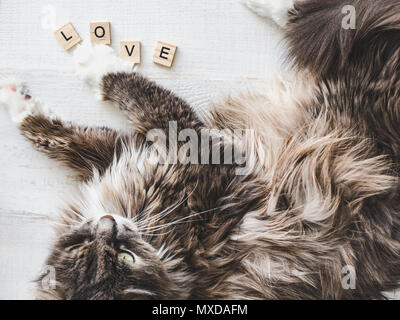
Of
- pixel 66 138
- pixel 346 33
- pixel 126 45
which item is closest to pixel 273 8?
pixel 346 33

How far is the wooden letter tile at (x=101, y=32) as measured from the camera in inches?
42.1

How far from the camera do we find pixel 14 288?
109 cm

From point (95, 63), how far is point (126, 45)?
11 centimetres

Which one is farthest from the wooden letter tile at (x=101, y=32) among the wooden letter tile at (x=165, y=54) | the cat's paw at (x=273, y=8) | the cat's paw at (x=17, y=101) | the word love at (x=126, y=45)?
the cat's paw at (x=273, y=8)

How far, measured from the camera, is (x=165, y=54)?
1.07 metres

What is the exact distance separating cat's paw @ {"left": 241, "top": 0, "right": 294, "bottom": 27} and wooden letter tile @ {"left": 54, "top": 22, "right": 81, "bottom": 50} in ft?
1.76

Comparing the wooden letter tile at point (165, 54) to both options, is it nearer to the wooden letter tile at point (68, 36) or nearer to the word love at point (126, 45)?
the word love at point (126, 45)

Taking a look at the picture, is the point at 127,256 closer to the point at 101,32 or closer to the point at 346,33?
the point at 101,32

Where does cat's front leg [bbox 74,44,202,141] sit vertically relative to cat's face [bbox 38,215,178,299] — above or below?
above

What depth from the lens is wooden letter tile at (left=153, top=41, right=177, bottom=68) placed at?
1069mm

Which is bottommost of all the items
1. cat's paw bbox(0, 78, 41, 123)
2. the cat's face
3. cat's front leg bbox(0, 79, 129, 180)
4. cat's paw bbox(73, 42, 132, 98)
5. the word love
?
the cat's face

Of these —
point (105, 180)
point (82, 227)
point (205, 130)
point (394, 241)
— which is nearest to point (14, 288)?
point (82, 227)

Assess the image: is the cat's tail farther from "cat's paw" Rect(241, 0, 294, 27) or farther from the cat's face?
the cat's face

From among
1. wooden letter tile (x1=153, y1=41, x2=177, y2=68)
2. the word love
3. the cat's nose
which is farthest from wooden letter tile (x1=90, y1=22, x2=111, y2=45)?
the cat's nose
